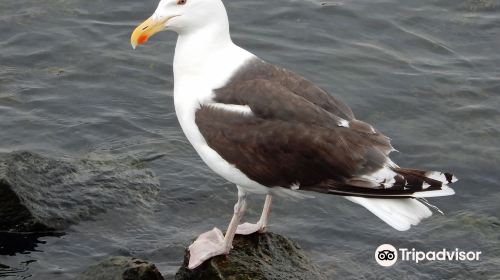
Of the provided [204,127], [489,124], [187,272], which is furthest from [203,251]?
[489,124]

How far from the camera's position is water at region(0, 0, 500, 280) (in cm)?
898

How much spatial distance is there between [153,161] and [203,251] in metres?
2.74

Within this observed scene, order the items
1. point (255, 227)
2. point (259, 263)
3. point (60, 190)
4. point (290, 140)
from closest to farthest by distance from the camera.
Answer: point (290, 140)
point (259, 263)
point (255, 227)
point (60, 190)

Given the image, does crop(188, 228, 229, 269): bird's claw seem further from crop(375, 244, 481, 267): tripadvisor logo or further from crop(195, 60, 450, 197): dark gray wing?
crop(375, 244, 481, 267): tripadvisor logo

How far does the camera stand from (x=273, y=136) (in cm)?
744

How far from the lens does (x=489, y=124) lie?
37.4ft

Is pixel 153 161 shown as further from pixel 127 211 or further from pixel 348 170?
pixel 348 170

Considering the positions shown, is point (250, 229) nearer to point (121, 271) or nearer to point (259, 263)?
point (259, 263)

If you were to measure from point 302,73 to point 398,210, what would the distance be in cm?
536

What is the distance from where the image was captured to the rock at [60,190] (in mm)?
8461

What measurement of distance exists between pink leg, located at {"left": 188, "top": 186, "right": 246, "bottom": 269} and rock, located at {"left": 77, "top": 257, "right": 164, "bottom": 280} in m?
0.41

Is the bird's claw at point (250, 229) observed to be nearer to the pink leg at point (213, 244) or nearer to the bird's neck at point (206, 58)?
the pink leg at point (213, 244)

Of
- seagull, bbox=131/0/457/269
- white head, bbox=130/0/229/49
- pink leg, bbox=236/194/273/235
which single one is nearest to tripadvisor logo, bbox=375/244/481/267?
pink leg, bbox=236/194/273/235

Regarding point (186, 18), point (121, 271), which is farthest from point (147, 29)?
point (121, 271)
